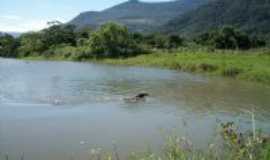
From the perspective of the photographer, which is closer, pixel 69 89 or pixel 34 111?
pixel 34 111

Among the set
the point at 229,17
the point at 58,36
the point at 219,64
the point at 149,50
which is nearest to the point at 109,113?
the point at 219,64

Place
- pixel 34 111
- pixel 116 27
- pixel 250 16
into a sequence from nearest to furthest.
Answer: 1. pixel 34 111
2. pixel 116 27
3. pixel 250 16

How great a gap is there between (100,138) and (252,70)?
19112mm

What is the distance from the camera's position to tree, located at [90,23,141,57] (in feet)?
165

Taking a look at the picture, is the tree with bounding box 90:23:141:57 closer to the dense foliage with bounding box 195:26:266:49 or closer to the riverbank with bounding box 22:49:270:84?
the riverbank with bounding box 22:49:270:84

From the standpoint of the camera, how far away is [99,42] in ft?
169

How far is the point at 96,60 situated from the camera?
49031 millimetres

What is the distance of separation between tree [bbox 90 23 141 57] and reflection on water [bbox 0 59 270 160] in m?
25.9

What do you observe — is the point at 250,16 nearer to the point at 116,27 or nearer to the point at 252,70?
the point at 116,27

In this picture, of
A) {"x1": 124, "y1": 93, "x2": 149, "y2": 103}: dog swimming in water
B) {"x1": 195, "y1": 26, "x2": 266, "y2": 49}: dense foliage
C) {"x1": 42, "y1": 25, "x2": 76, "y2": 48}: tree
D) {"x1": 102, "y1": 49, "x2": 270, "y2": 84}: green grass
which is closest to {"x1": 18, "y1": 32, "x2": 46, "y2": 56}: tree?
{"x1": 42, "y1": 25, "x2": 76, "y2": 48}: tree

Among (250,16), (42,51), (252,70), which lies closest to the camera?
(252,70)

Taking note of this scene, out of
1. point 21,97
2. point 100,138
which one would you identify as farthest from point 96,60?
point 100,138

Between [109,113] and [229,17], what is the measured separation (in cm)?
13601

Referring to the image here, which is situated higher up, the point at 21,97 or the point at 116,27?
the point at 116,27
